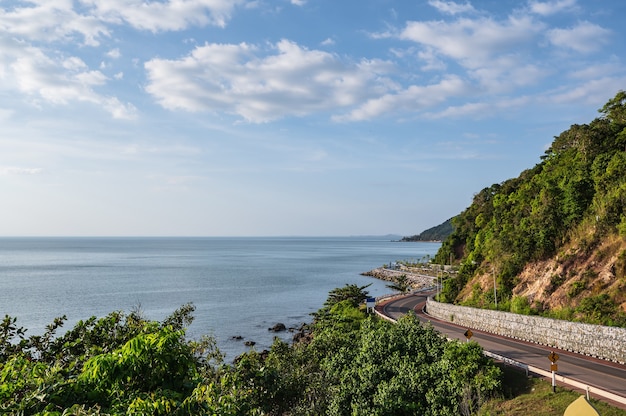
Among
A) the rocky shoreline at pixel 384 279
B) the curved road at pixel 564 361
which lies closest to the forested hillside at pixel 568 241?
the curved road at pixel 564 361

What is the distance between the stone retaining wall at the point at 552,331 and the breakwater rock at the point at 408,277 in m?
54.3

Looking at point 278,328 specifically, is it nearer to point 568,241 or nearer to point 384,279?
point 568,241

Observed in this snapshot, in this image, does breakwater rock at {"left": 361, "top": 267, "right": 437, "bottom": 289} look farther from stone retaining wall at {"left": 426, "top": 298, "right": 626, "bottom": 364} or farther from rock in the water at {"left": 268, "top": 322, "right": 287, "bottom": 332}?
stone retaining wall at {"left": 426, "top": 298, "right": 626, "bottom": 364}

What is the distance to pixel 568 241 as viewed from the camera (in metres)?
41.8

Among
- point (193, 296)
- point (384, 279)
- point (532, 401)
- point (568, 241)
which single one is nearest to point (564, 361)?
point (532, 401)

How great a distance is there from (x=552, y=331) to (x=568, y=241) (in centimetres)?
1054

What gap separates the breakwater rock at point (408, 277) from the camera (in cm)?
10741

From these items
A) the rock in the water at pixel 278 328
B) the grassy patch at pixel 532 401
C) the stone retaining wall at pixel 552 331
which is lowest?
the rock in the water at pixel 278 328

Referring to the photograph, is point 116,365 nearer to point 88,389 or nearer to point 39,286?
point 88,389

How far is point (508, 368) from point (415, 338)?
593 cm

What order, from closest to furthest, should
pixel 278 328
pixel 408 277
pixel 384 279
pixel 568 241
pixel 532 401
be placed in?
pixel 532 401 < pixel 568 241 < pixel 278 328 < pixel 408 277 < pixel 384 279

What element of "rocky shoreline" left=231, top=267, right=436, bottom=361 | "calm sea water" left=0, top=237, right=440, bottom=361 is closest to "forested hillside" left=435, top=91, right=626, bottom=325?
"rocky shoreline" left=231, top=267, right=436, bottom=361

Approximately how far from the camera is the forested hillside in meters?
35.5

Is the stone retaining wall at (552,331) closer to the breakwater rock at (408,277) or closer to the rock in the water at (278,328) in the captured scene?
the rock in the water at (278,328)
